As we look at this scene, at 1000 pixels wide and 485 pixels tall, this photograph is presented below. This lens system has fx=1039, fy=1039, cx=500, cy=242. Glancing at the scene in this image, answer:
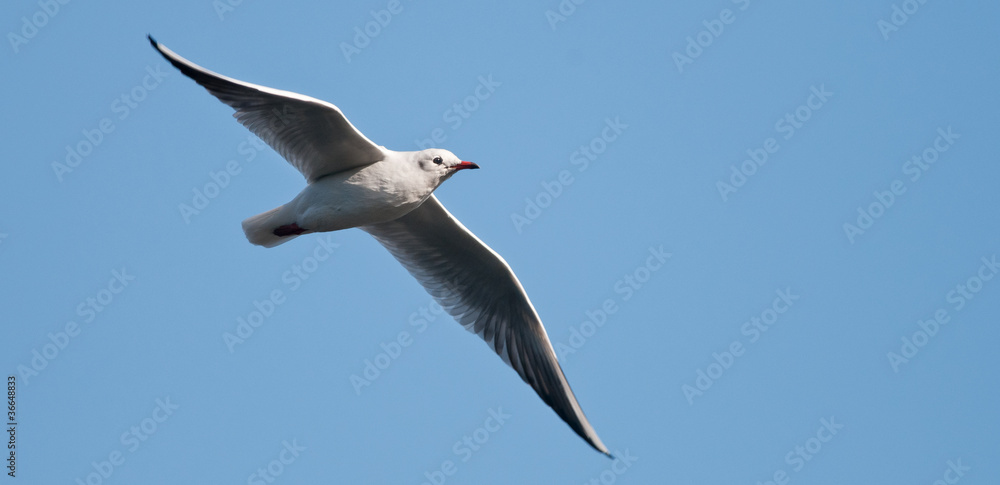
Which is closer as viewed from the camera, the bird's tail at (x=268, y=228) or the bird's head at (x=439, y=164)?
the bird's head at (x=439, y=164)

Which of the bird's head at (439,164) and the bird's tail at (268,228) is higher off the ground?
the bird's head at (439,164)

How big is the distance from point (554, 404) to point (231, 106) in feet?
14.9

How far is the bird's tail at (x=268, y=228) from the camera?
10.1 metres

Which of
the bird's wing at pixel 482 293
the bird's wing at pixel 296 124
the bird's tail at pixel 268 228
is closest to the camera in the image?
the bird's wing at pixel 296 124

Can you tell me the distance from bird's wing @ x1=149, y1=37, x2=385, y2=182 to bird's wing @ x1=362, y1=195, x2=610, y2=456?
4.04 ft

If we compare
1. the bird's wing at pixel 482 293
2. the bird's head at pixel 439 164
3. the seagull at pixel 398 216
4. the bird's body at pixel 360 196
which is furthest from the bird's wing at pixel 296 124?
the bird's wing at pixel 482 293

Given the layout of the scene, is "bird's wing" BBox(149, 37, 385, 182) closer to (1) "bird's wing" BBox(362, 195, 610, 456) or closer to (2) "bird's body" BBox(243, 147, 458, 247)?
(2) "bird's body" BBox(243, 147, 458, 247)

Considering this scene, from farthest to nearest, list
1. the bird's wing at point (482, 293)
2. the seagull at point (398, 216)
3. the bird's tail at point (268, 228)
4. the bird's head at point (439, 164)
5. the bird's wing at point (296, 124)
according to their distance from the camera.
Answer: the bird's wing at point (482, 293)
the bird's tail at point (268, 228)
the bird's head at point (439, 164)
the seagull at point (398, 216)
the bird's wing at point (296, 124)

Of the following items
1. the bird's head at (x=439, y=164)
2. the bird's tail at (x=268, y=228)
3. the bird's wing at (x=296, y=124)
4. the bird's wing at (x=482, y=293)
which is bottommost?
the bird's wing at (x=482, y=293)

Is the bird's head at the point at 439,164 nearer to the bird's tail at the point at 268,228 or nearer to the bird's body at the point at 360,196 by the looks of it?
the bird's body at the point at 360,196

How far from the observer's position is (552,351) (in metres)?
11.3

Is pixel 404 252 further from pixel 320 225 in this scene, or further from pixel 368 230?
pixel 320 225

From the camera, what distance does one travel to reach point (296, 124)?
9.66 meters

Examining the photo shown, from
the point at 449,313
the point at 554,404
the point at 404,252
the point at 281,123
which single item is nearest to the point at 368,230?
the point at 404,252
